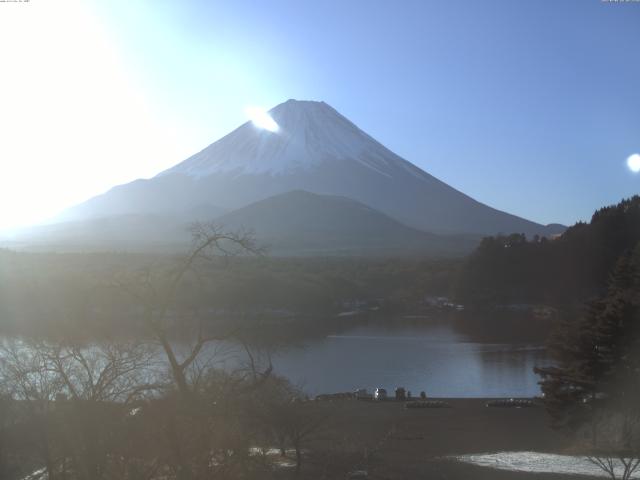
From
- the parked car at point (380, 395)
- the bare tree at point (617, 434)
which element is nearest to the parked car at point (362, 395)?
the parked car at point (380, 395)

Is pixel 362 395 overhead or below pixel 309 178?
below

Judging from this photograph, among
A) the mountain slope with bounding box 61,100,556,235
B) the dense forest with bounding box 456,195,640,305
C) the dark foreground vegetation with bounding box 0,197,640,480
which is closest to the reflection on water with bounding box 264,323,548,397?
the dark foreground vegetation with bounding box 0,197,640,480

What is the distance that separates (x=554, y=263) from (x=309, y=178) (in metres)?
57.2

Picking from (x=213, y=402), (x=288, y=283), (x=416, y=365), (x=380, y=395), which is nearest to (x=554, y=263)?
(x=288, y=283)

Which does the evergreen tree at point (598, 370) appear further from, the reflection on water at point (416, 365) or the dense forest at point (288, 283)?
the dense forest at point (288, 283)

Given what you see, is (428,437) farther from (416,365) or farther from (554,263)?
(554,263)

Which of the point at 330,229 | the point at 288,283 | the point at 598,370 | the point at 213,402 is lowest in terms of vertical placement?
the point at 598,370

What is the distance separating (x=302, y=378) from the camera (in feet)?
53.3

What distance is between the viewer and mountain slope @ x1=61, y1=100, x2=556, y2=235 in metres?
86.4

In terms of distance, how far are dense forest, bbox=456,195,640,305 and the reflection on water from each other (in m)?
9.88

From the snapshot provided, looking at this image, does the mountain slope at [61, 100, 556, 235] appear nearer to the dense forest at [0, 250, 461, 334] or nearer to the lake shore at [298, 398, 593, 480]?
the dense forest at [0, 250, 461, 334]

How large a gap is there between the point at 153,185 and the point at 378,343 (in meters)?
72.7

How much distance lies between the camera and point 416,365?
1898cm

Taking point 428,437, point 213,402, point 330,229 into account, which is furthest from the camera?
point 330,229
